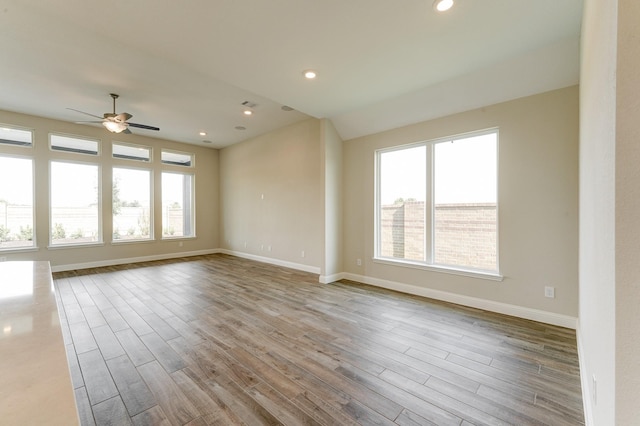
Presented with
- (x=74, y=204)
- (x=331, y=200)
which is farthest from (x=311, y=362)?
(x=74, y=204)

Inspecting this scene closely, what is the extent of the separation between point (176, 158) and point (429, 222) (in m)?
6.95

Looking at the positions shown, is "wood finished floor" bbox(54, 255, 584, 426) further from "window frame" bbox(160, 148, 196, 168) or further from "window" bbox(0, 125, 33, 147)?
"window frame" bbox(160, 148, 196, 168)

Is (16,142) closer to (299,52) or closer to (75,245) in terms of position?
(75,245)

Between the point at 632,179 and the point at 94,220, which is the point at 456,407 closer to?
the point at 632,179

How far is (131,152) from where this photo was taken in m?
6.75

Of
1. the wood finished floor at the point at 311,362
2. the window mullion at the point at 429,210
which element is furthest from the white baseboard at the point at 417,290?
the window mullion at the point at 429,210

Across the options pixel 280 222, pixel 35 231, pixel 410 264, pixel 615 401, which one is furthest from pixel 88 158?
pixel 615 401

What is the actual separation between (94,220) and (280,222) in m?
4.37

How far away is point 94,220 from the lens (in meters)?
6.25

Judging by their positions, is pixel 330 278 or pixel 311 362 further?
pixel 330 278

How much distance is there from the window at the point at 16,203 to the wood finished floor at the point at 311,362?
262 cm

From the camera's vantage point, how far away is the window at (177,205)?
7348 mm

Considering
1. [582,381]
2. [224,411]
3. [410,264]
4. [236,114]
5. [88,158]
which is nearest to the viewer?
[224,411]

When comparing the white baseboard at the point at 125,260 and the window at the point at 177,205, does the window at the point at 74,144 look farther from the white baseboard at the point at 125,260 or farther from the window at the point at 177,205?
the white baseboard at the point at 125,260
